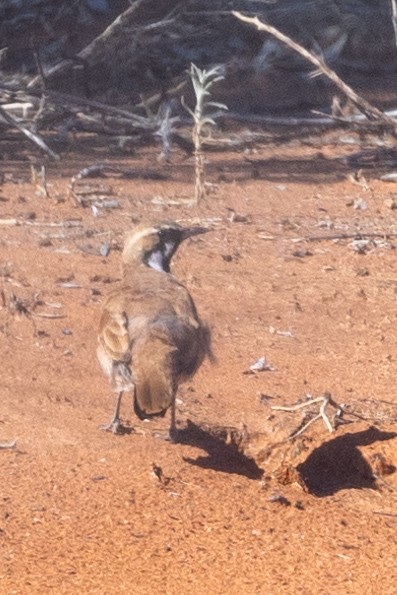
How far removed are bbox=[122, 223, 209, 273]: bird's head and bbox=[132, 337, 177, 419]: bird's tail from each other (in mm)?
1507

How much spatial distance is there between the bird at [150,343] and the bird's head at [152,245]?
1.69 feet

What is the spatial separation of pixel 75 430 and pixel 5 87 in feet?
22.2

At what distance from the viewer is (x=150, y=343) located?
22.1ft

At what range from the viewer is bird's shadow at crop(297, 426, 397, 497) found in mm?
6668

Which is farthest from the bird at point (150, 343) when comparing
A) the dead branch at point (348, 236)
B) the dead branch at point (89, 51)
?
the dead branch at point (89, 51)

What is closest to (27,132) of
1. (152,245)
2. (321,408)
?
(152,245)

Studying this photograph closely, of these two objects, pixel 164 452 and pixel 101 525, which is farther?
pixel 164 452

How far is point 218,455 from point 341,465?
2.14 feet

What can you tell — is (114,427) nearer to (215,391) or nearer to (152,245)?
(215,391)

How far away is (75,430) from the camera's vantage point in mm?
6668

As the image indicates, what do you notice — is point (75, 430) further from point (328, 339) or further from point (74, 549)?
point (328, 339)

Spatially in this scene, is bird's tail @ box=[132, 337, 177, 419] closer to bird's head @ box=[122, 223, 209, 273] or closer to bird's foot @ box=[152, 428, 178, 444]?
bird's foot @ box=[152, 428, 178, 444]

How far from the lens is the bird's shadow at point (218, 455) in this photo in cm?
660

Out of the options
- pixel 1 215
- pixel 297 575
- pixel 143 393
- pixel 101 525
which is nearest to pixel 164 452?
pixel 143 393
